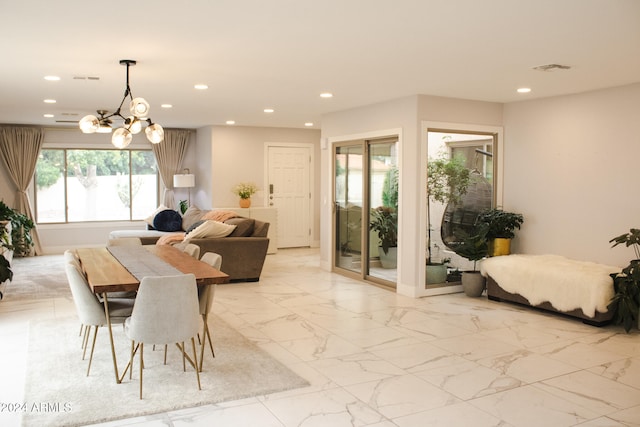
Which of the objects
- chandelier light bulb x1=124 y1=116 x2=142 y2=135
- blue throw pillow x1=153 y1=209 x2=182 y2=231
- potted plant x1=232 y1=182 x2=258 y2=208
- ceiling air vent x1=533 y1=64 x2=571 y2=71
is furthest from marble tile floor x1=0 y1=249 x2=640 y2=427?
potted plant x1=232 y1=182 x2=258 y2=208

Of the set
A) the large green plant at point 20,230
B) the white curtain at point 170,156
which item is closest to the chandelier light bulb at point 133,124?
the large green plant at point 20,230

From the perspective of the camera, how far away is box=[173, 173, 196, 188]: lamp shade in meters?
10.7

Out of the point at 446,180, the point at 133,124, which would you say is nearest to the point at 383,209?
the point at 446,180

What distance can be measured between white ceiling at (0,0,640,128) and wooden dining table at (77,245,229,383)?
169 cm

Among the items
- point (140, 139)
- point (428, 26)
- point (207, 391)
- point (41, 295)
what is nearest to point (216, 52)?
point (428, 26)

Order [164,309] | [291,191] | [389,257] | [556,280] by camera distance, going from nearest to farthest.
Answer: [164,309], [556,280], [389,257], [291,191]

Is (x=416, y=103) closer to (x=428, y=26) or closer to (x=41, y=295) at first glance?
(x=428, y=26)

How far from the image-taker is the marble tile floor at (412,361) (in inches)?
134

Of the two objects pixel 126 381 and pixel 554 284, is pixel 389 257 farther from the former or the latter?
pixel 126 381

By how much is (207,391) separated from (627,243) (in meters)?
4.16

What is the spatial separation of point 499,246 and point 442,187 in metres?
0.99

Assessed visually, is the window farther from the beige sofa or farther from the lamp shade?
the beige sofa

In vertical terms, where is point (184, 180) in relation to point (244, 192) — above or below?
above

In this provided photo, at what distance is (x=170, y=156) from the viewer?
37.0 ft
